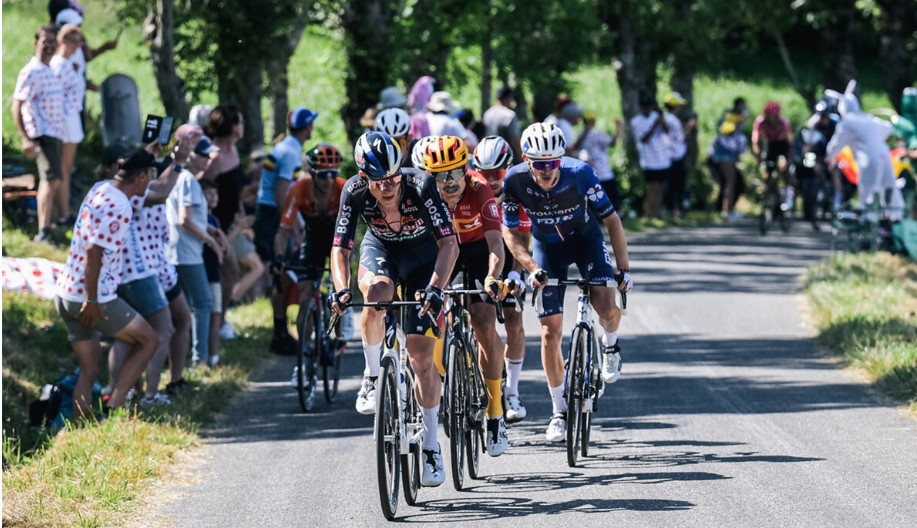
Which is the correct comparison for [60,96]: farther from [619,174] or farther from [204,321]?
[619,174]

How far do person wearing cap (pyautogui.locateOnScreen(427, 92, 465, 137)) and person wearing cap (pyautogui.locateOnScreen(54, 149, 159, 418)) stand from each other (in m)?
4.73

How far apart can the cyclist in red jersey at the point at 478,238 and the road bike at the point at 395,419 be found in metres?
0.92

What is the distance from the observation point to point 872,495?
302 inches

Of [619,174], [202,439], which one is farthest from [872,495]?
[619,174]

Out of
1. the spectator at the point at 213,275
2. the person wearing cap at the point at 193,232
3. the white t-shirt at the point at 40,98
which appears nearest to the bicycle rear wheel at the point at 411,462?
the person wearing cap at the point at 193,232

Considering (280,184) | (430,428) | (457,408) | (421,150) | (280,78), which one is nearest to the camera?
(430,428)

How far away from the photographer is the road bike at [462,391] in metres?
8.14

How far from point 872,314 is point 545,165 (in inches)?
240

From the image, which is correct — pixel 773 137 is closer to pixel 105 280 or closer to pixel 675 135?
pixel 675 135

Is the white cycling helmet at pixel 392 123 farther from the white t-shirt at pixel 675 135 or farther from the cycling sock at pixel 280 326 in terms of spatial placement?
the white t-shirt at pixel 675 135

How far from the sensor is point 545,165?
8.81 meters

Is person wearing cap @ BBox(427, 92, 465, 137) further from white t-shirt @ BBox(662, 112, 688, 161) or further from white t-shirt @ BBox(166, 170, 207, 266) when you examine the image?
white t-shirt @ BBox(662, 112, 688, 161)

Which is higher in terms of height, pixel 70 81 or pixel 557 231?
pixel 70 81

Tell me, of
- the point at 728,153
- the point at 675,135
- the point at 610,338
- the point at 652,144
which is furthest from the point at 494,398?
the point at 728,153
